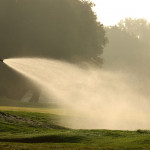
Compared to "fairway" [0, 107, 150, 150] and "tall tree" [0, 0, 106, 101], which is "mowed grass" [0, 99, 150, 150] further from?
"tall tree" [0, 0, 106, 101]

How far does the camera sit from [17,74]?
2675 inches

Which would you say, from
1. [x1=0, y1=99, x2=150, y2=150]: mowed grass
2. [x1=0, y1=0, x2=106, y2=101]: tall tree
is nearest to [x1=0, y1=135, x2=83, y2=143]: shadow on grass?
[x1=0, y1=99, x2=150, y2=150]: mowed grass

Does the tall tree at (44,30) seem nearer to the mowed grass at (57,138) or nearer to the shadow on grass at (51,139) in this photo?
the mowed grass at (57,138)

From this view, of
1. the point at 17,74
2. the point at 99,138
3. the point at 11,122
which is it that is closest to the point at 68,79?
the point at 17,74

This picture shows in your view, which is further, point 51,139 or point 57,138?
point 57,138

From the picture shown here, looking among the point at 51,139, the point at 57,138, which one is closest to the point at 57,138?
the point at 57,138

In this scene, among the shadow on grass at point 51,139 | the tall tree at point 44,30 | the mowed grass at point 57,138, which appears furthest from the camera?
the tall tree at point 44,30

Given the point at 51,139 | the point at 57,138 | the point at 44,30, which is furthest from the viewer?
the point at 44,30

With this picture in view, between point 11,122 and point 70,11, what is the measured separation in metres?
44.7

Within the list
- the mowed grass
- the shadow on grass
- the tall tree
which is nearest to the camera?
the mowed grass

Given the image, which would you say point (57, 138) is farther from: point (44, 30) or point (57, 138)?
point (44, 30)

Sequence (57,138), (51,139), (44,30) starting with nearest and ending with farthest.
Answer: (51,139) < (57,138) < (44,30)

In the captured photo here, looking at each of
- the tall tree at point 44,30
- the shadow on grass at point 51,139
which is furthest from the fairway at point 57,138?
the tall tree at point 44,30

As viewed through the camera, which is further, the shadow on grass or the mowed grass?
the shadow on grass
